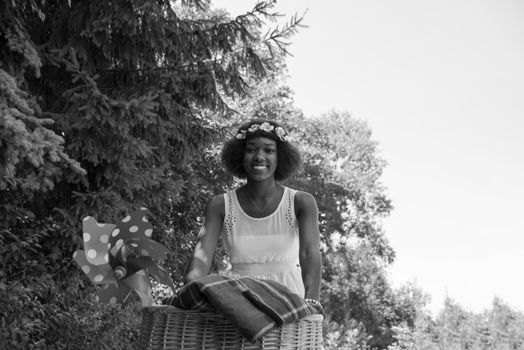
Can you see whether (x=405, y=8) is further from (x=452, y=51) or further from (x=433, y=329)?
(x=433, y=329)

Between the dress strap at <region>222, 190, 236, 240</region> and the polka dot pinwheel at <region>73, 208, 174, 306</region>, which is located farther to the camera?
the dress strap at <region>222, 190, 236, 240</region>

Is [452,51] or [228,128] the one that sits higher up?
[452,51]

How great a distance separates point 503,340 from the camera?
10.3m

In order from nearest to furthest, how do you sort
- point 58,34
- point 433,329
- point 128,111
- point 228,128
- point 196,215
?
1. point 128,111
2. point 58,34
3. point 228,128
4. point 196,215
5. point 433,329

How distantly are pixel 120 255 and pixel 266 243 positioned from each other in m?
0.57

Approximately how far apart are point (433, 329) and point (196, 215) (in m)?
5.49

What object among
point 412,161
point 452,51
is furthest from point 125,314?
point 452,51

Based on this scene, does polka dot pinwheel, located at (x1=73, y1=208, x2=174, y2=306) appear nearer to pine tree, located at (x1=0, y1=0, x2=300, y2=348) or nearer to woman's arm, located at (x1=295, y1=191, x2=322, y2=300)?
woman's arm, located at (x1=295, y1=191, x2=322, y2=300)

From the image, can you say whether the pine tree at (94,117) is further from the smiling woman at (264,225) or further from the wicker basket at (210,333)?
the wicker basket at (210,333)

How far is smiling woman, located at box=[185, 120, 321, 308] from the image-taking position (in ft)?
8.06

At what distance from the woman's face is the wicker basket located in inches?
29.0

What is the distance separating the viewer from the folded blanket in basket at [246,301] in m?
1.76

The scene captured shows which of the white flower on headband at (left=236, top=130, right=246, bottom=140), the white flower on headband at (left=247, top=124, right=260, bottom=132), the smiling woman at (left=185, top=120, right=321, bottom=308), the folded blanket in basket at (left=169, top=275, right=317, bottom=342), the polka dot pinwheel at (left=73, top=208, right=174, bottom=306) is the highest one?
the white flower on headband at (left=247, top=124, right=260, bottom=132)

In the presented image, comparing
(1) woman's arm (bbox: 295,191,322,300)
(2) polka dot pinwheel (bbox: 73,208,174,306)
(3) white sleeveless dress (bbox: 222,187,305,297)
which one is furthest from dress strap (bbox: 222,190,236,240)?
(2) polka dot pinwheel (bbox: 73,208,174,306)
